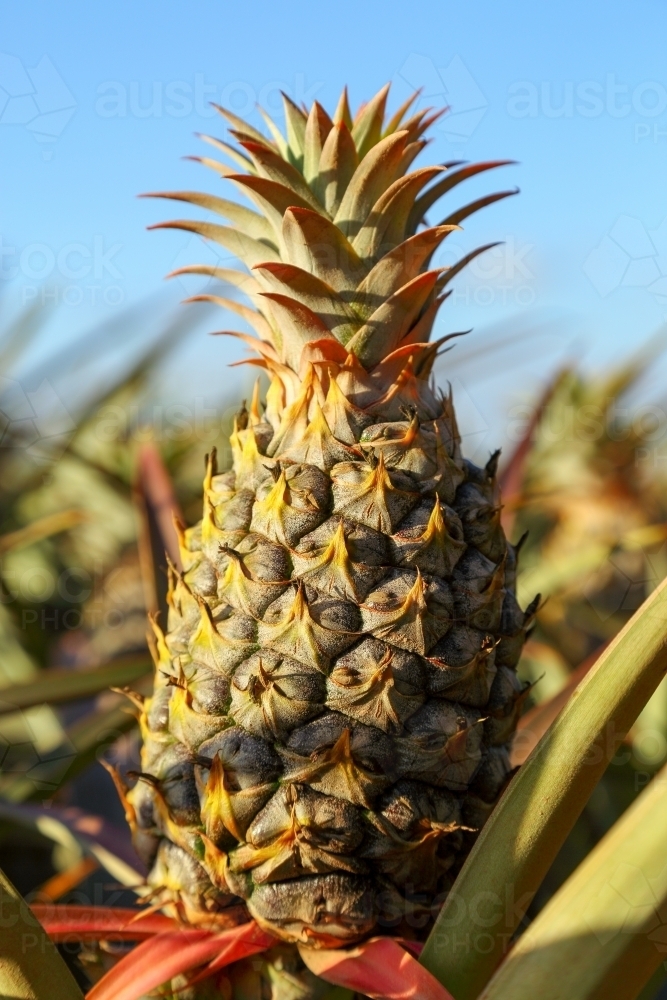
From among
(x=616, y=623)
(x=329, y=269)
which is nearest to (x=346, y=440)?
(x=329, y=269)

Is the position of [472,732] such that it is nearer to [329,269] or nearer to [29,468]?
[329,269]

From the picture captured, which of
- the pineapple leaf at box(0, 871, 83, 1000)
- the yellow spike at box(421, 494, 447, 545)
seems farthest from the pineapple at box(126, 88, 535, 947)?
the pineapple leaf at box(0, 871, 83, 1000)

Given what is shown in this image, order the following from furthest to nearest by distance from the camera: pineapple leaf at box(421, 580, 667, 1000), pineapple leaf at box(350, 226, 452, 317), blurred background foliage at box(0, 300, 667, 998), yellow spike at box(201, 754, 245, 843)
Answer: blurred background foliage at box(0, 300, 667, 998)
pineapple leaf at box(350, 226, 452, 317)
yellow spike at box(201, 754, 245, 843)
pineapple leaf at box(421, 580, 667, 1000)

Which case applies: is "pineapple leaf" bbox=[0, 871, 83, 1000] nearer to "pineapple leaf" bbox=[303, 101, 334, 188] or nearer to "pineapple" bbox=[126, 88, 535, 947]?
"pineapple" bbox=[126, 88, 535, 947]

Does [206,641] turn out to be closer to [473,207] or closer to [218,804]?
[218,804]

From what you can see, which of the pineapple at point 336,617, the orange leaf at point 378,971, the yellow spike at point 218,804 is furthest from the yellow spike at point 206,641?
the orange leaf at point 378,971
